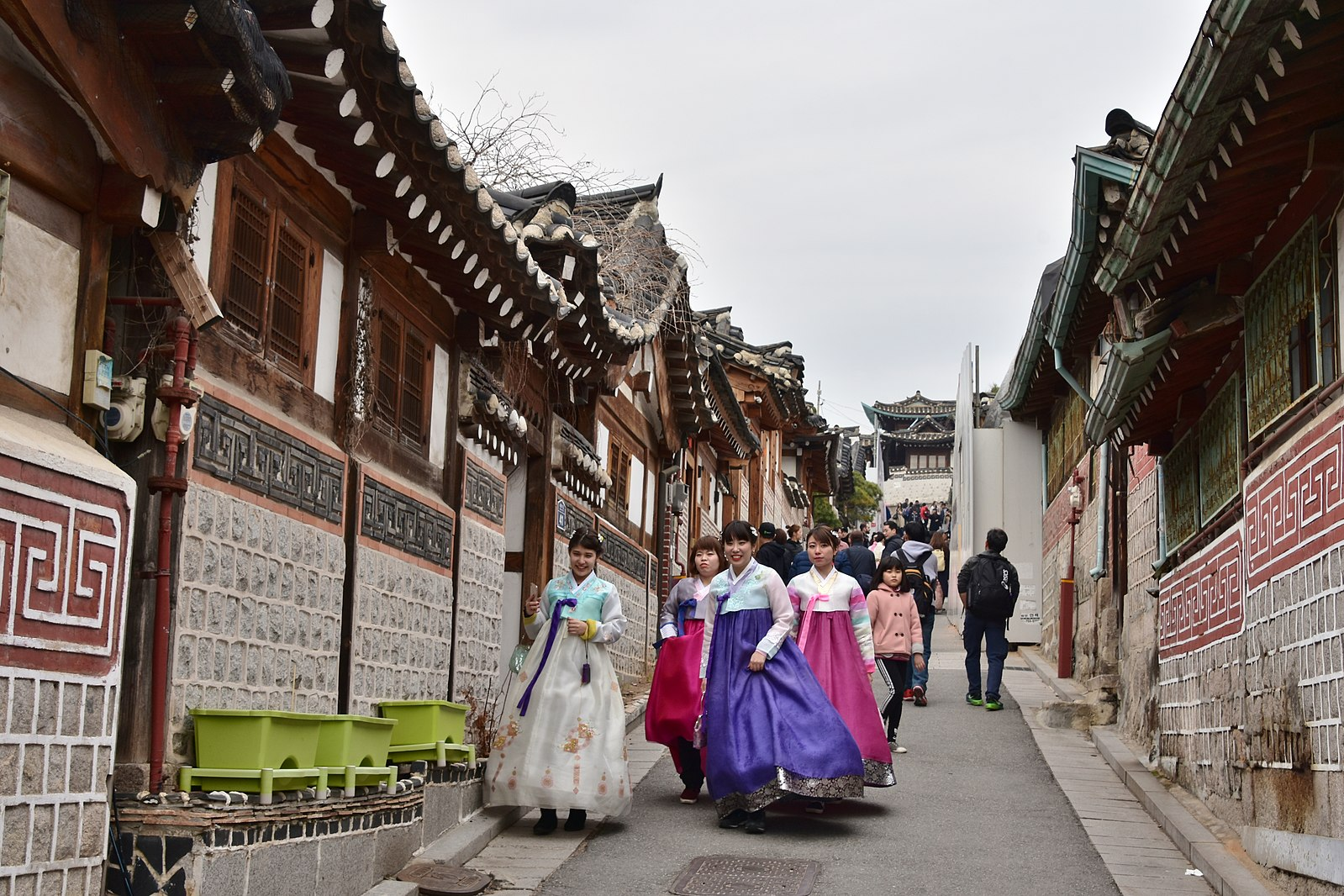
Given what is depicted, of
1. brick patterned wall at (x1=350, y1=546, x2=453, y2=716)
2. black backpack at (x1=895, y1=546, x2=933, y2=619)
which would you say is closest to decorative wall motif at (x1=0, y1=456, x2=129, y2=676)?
brick patterned wall at (x1=350, y1=546, x2=453, y2=716)

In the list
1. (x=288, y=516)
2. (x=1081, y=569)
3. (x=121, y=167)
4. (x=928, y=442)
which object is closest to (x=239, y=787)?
(x=288, y=516)

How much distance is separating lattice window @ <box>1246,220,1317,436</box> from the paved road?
9.49 ft

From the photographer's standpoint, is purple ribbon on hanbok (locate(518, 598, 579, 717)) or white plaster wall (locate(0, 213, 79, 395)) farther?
purple ribbon on hanbok (locate(518, 598, 579, 717))

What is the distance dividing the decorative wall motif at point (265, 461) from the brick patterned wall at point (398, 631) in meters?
0.66

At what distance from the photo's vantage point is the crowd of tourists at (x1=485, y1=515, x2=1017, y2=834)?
908 cm

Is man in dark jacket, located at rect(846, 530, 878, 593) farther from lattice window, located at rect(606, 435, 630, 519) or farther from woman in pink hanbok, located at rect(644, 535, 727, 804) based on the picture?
woman in pink hanbok, located at rect(644, 535, 727, 804)

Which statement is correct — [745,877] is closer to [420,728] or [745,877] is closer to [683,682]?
[420,728]

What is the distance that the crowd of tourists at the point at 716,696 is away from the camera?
9.08 metres

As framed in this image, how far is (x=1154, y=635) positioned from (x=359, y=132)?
8.25 meters

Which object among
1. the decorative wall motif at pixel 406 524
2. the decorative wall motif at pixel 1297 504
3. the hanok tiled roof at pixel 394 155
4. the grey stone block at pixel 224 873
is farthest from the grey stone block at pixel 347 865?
the decorative wall motif at pixel 1297 504

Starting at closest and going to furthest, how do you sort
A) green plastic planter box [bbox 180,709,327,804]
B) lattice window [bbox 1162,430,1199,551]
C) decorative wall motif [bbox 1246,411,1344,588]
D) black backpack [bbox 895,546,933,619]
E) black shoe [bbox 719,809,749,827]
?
green plastic planter box [bbox 180,709,327,804]
decorative wall motif [bbox 1246,411,1344,588]
black shoe [bbox 719,809,749,827]
lattice window [bbox 1162,430,1199,551]
black backpack [bbox 895,546,933,619]

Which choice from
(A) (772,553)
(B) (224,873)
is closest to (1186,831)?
(B) (224,873)

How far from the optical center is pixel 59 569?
5.26 m

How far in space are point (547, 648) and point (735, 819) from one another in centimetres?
165
